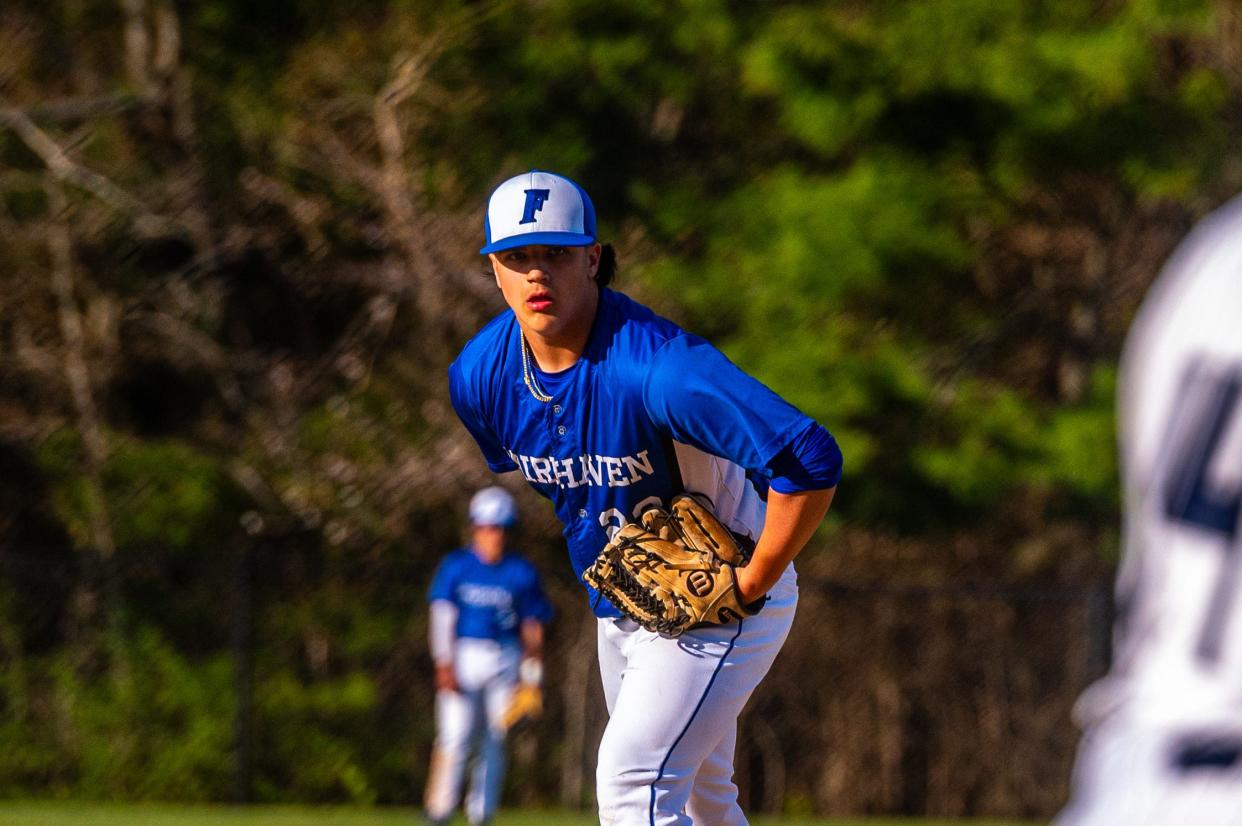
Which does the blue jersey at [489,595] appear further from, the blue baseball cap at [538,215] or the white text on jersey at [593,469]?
the blue baseball cap at [538,215]

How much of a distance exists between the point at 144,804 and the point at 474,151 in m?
6.84

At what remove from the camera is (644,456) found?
504 cm

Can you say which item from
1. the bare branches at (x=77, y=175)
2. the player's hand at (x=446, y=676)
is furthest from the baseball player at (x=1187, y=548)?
the bare branches at (x=77, y=175)

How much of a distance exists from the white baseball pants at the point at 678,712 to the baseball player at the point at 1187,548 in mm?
2872

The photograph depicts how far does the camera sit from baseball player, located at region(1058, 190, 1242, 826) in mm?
1981

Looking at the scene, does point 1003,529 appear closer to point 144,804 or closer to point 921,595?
point 921,595

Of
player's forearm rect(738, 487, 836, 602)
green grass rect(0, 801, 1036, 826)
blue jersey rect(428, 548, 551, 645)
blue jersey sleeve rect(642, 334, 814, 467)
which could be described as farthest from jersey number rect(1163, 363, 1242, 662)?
green grass rect(0, 801, 1036, 826)

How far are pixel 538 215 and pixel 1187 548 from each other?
3.13 meters

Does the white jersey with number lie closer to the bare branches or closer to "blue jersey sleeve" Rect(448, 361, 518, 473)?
"blue jersey sleeve" Rect(448, 361, 518, 473)

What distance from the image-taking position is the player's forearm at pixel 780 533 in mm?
4961

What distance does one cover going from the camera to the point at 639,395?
4.92 m

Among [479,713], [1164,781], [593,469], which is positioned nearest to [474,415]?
[593,469]

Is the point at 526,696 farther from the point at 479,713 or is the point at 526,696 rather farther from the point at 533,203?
the point at 533,203

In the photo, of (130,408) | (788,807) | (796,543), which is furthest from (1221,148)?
(796,543)
